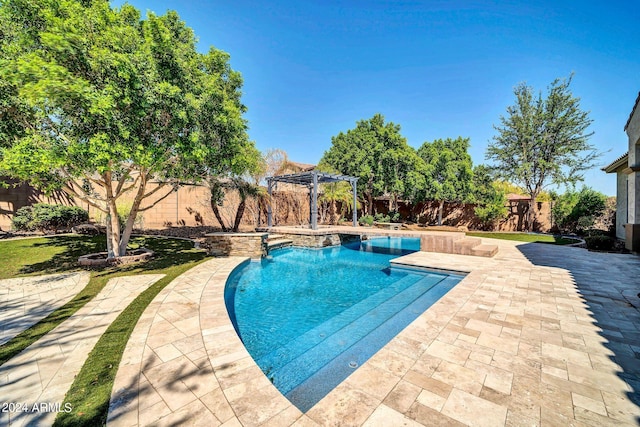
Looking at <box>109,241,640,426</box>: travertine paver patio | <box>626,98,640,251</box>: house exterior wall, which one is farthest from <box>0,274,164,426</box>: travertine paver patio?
<box>626,98,640,251</box>: house exterior wall

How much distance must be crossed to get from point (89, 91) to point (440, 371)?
25.3 ft

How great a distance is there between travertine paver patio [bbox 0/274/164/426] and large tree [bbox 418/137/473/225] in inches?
799

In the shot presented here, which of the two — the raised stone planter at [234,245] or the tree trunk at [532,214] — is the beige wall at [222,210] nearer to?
the tree trunk at [532,214]

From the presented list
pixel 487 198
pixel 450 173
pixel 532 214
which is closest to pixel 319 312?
pixel 450 173

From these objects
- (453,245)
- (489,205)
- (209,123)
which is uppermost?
(209,123)

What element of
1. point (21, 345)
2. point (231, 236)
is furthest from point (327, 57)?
point (21, 345)

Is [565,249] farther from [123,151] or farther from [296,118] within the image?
[296,118]

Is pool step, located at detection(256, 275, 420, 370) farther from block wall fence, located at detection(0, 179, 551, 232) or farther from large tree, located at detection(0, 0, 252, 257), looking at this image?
block wall fence, located at detection(0, 179, 551, 232)

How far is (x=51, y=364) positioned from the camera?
9.78 feet

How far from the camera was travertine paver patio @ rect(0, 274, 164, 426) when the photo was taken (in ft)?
7.63

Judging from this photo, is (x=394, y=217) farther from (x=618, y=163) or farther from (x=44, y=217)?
(x=44, y=217)

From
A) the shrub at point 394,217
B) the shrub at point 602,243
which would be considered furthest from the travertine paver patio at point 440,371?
the shrub at point 394,217

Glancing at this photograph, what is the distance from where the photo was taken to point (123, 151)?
5645 millimetres

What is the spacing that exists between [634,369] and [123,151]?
8.78 meters
